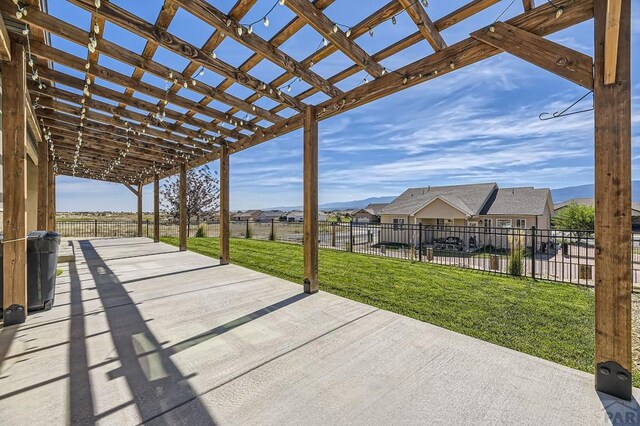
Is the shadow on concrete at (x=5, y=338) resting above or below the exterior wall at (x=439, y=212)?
below

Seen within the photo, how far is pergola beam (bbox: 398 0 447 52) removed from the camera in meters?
2.44

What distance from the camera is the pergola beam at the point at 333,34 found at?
98.8 inches

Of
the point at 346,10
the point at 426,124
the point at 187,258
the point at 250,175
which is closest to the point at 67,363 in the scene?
the point at 346,10

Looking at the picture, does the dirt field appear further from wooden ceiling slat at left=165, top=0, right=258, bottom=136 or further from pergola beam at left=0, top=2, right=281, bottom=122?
pergola beam at left=0, top=2, right=281, bottom=122

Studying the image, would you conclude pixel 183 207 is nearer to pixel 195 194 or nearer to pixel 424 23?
pixel 424 23

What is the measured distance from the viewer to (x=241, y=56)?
355 cm

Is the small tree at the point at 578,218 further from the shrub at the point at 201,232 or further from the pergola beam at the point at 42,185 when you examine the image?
the pergola beam at the point at 42,185

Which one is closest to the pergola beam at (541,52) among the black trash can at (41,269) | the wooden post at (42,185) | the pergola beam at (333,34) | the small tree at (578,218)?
the pergola beam at (333,34)

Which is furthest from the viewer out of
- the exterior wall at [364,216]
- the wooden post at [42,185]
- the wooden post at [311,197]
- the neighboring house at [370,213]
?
the exterior wall at [364,216]

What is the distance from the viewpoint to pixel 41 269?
11.5 feet

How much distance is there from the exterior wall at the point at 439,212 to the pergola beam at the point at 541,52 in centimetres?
1570

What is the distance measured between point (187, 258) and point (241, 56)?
18.6ft

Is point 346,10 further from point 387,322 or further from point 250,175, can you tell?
point 250,175

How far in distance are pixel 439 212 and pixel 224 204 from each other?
1429 centimetres
